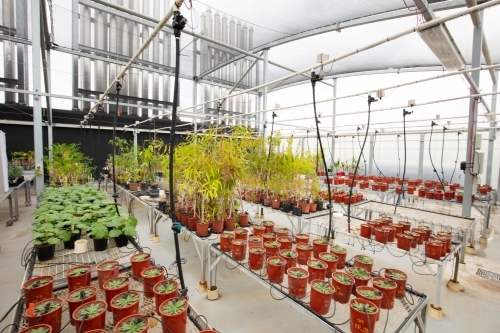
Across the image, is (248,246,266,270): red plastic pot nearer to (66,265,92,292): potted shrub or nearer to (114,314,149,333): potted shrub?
(114,314,149,333): potted shrub

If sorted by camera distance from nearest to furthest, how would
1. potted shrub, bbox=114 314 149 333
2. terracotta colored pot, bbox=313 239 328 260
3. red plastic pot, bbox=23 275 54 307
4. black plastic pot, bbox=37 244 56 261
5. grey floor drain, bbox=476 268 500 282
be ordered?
potted shrub, bbox=114 314 149 333 < red plastic pot, bbox=23 275 54 307 < black plastic pot, bbox=37 244 56 261 < terracotta colored pot, bbox=313 239 328 260 < grey floor drain, bbox=476 268 500 282

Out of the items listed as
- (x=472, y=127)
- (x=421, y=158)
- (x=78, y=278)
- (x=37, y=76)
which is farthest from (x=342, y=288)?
(x=421, y=158)

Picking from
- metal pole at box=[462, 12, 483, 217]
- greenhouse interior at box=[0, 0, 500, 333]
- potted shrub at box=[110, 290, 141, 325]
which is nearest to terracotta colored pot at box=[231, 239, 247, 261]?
greenhouse interior at box=[0, 0, 500, 333]

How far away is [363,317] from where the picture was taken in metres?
1.33

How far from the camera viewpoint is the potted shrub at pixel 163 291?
140cm

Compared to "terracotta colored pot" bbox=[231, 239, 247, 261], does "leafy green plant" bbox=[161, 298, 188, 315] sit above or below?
above

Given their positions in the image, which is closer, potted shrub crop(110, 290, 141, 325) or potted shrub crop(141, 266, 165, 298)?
potted shrub crop(110, 290, 141, 325)

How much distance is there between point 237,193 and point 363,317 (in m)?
2.16

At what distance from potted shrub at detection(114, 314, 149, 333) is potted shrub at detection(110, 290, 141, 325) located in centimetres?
9

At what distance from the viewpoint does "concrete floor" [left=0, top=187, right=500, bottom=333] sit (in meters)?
2.14

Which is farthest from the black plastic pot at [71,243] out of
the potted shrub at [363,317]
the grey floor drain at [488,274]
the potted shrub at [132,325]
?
the grey floor drain at [488,274]

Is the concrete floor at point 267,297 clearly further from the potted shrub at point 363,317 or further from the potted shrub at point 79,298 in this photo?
the potted shrub at point 79,298

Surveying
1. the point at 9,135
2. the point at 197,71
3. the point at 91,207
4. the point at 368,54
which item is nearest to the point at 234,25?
the point at 197,71

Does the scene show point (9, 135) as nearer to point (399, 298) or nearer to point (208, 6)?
point (208, 6)
